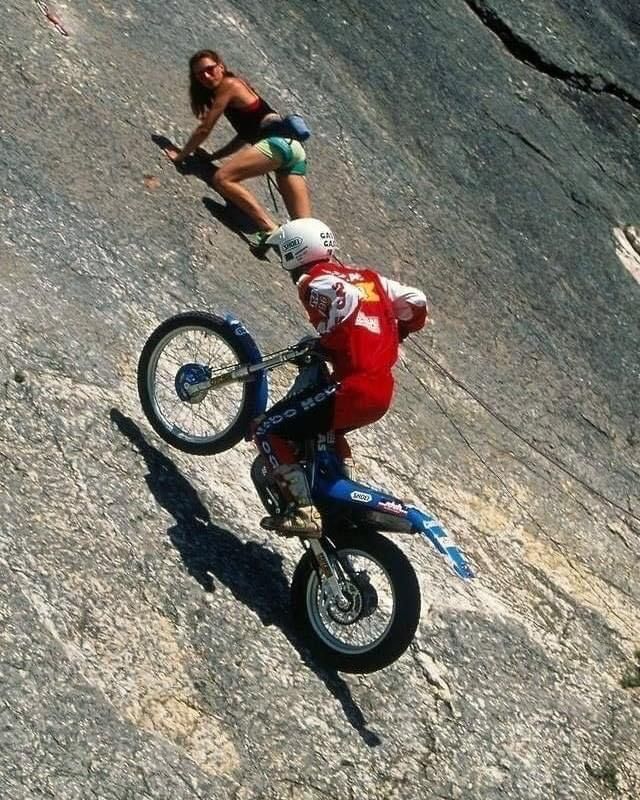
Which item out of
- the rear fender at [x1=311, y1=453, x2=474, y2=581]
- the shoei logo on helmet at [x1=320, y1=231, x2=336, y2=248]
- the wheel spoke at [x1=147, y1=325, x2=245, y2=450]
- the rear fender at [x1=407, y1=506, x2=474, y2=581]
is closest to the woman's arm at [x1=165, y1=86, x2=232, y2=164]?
the wheel spoke at [x1=147, y1=325, x2=245, y2=450]

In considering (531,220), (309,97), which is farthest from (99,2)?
(531,220)

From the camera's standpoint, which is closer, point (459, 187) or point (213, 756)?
point (213, 756)

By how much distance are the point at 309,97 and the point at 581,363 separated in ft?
10.3

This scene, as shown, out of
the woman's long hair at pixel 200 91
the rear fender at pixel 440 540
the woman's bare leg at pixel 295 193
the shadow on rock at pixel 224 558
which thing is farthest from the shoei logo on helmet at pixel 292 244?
the woman's long hair at pixel 200 91

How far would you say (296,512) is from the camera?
550cm

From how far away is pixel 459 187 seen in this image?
10.0 m

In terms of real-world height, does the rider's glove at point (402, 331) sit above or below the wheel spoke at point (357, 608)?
above

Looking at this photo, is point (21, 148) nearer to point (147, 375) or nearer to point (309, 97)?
point (147, 375)

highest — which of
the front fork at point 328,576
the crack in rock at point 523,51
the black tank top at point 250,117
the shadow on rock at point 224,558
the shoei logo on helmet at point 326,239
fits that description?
the crack in rock at point 523,51

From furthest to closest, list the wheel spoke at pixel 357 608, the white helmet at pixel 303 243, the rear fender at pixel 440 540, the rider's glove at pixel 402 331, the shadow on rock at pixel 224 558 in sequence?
the rider's glove at pixel 402 331 < the white helmet at pixel 303 243 < the shadow on rock at pixel 224 558 < the wheel spoke at pixel 357 608 < the rear fender at pixel 440 540

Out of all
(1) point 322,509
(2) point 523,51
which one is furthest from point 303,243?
(2) point 523,51

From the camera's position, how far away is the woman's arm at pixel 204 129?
843 cm

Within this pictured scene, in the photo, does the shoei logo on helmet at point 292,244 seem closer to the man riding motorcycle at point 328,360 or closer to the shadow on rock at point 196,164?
the man riding motorcycle at point 328,360

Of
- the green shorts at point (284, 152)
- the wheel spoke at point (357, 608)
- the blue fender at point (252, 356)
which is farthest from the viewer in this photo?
the green shorts at point (284, 152)
